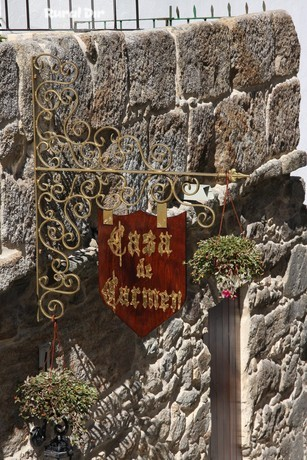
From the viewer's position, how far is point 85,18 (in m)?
8.66

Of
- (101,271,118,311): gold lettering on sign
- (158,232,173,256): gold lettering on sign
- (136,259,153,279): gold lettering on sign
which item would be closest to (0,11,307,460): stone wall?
(101,271,118,311): gold lettering on sign

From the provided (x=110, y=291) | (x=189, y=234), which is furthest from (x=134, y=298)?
(x=189, y=234)

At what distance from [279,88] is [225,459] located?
7.56 feet

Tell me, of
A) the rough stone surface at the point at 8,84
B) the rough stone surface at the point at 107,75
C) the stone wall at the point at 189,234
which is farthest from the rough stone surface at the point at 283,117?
the rough stone surface at the point at 8,84

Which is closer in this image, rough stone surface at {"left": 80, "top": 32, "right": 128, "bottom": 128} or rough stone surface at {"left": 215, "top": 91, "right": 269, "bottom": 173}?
rough stone surface at {"left": 80, "top": 32, "right": 128, "bottom": 128}

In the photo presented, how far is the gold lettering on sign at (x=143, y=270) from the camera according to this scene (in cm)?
534

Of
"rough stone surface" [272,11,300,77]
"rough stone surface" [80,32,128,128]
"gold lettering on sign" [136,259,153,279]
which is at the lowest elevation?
"gold lettering on sign" [136,259,153,279]

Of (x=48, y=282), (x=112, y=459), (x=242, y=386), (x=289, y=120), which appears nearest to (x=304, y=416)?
(x=242, y=386)

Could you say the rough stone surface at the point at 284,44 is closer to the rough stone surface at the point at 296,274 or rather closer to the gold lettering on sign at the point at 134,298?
the rough stone surface at the point at 296,274

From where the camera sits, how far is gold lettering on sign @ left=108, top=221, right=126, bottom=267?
537 cm

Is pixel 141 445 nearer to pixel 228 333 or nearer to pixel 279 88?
pixel 228 333

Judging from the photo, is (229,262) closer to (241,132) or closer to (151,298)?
(151,298)

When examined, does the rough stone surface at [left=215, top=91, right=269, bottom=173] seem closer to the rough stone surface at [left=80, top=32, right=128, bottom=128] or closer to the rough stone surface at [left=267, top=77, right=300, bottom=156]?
the rough stone surface at [left=267, top=77, right=300, bottom=156]

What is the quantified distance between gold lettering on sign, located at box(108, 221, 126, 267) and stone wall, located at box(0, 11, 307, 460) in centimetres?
24
